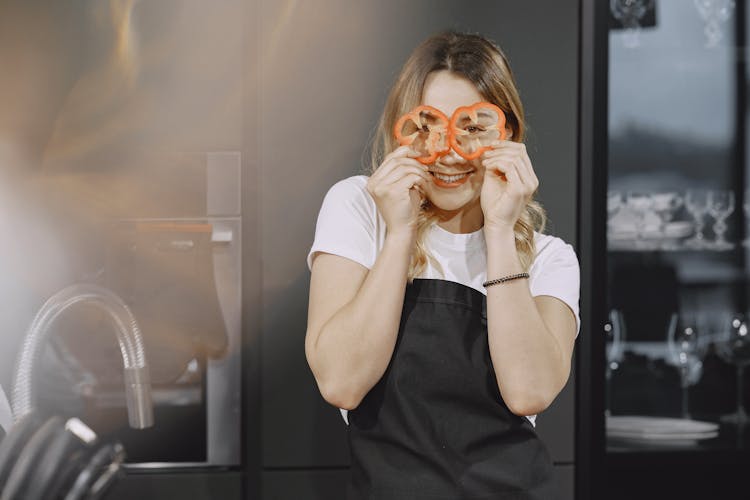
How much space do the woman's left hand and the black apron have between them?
14 cm

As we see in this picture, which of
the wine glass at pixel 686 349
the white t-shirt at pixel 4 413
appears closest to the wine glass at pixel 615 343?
the wine glass at pixel 686 349

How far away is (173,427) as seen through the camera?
6.35 feet

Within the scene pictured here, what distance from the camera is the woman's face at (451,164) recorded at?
4.80ft

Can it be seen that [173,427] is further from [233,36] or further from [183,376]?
[233,36]

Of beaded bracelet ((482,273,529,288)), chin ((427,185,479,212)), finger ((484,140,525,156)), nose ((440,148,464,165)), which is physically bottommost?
beaded bracelet ((482,273,529,288))

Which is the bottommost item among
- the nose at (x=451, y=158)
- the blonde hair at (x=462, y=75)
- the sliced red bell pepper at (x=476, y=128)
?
the nose at (x=451, y=158)

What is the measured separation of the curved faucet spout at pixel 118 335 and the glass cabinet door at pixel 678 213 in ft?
5.82

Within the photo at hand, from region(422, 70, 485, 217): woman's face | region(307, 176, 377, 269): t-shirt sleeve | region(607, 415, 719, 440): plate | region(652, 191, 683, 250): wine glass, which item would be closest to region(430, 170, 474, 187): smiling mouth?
region(422, 70, 485, 217): woman's face

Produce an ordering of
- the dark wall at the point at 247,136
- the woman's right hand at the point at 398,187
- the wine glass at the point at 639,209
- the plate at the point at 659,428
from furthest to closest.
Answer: the wine glass at the point at 639,209 < the plate at the point at 659,428 < the dark wall at the point at 247,136 < the woman's right hand at the point at 398,187

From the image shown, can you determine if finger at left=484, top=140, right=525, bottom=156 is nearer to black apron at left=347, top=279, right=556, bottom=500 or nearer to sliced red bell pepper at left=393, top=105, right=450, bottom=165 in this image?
sliced red bell pepper at left=393, top=105, right=450, bottom=165

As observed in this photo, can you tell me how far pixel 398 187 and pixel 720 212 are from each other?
1538mm

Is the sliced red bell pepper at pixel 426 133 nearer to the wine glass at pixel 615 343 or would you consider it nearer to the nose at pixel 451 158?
the nose at pixel 451 158

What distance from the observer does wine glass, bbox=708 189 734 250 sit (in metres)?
2.59

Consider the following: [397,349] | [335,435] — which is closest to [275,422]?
[335,435]
